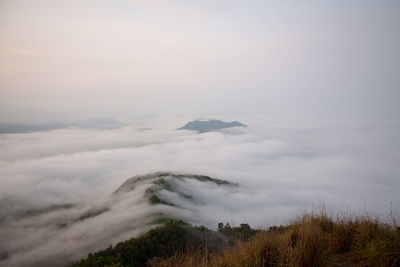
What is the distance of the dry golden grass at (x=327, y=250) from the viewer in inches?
173

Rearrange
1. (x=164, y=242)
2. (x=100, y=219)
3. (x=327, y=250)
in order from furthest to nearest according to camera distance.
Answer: (x=100, y=219)
(x=164, y=242)
(x=327, y=250)

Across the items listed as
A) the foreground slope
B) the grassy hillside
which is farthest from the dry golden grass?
the foreground slope

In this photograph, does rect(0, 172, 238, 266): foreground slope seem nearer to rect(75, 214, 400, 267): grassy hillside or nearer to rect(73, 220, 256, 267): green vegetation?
rect(73, 220, 256, 267): green vegetation

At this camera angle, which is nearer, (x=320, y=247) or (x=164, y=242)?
(x=320, y=247)

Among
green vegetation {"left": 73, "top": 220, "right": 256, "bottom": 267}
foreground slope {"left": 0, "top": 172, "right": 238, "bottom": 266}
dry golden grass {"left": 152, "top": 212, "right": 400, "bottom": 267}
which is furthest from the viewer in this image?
foreground slope {"left": 0, "top": 172, "right": 238, "bottom": 266}

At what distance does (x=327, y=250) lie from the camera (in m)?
4.98

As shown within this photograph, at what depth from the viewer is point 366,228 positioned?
5.71m

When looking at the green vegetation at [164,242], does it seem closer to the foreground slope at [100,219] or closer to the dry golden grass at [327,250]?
the dry golden grass at [327,250]

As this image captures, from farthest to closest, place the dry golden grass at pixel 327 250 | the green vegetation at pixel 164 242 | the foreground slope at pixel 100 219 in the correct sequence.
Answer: the foreground slope at pixel 100 219 → the green vegetation at pixel 164 242 → the dry golden grass at pixel 327 250

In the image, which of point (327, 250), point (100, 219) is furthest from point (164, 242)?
point (100, 219)

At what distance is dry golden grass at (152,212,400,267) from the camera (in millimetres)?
4402

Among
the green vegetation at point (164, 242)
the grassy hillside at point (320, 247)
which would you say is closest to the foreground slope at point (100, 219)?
the green vegetation at point (164, 242)

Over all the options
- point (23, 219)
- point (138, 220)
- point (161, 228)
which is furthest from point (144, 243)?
point (23, 219)

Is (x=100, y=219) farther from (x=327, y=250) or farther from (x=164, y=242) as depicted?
(x=327, y=250)
